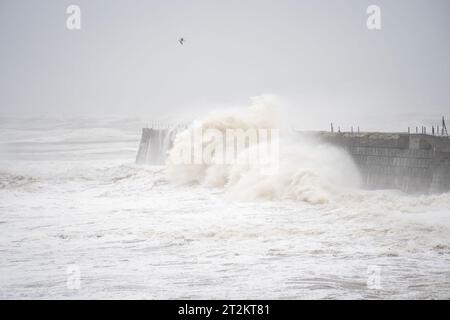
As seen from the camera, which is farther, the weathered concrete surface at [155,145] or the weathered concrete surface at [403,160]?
the weathered concrete surface at [155,145]

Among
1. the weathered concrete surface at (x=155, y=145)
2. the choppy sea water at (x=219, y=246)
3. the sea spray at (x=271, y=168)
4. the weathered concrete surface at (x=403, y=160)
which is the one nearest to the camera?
the choppy sea water at (x=219, y=246)

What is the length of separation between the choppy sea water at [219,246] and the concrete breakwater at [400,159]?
2.32 ft

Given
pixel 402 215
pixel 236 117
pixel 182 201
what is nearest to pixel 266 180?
pixel 182 201

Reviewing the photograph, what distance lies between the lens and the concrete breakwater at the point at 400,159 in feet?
50.1

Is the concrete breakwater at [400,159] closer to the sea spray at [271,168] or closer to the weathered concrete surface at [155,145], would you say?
the sea spray at [271,168]

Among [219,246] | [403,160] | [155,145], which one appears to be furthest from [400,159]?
[155,145]

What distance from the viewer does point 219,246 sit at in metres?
9.89

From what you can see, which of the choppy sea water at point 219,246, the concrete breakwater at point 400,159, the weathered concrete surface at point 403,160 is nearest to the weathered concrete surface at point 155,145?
the choppy sea water at point 219,246

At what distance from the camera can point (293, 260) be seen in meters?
8.77

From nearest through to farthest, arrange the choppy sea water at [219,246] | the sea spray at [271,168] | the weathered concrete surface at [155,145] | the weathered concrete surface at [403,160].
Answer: the choppy sea water at [219,246], the weathered concrete surface at [403,160], the sea spray at [271,168], the weathered concrete surface at [155,145]

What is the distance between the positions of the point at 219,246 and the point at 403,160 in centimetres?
860

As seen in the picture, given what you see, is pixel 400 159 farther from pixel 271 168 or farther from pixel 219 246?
pixel 219 246

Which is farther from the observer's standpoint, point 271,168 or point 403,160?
point 271,168

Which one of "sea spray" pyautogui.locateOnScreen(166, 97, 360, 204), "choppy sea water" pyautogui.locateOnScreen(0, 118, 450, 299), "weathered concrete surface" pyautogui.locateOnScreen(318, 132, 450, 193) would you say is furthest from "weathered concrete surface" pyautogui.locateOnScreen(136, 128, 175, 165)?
"weathered concrete surface" pyautogui.locateOnScreen(318, 132, 450, 193)
